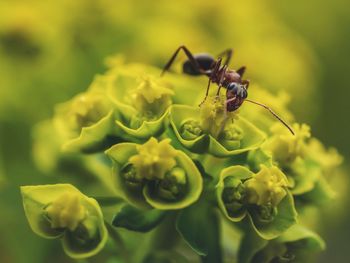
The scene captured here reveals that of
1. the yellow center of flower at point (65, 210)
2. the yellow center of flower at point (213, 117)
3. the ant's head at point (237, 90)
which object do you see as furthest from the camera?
the ant's head at point (237, 90)

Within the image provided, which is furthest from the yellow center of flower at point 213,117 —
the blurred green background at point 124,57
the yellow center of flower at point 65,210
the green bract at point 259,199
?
the blurred green background at point 124,57

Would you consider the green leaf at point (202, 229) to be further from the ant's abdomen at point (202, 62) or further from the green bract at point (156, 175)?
the ant's abdomen at point (202, 62)

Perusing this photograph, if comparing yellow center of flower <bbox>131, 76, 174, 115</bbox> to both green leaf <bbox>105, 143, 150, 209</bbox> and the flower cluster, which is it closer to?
the flower cluster

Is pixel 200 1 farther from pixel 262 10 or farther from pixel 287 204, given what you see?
pixel 287 204

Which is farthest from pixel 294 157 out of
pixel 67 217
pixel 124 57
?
pixel 124 57

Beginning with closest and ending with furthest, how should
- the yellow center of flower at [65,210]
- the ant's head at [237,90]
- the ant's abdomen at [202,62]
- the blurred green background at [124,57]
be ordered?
the yellow center of flower at [65,210] < the ant's head at [237,90] < the ant's abdomen at [202,62] < the blurred green background at [124,57]

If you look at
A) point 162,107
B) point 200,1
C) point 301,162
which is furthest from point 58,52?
point 301,162

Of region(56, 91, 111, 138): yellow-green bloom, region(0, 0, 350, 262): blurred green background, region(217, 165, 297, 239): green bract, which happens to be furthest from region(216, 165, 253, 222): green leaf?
region(0, 0, 350, 262): blurred green background
